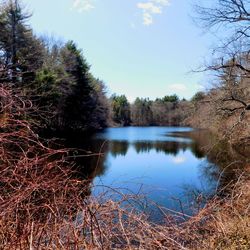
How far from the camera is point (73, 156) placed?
3158mm

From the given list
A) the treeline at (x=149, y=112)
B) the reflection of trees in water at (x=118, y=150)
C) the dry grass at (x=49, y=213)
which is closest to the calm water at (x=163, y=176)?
the reflection of trees in water at (x=118, y=150)

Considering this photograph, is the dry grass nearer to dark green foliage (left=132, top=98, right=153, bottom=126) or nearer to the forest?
the forest

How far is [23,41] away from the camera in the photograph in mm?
→ 25969

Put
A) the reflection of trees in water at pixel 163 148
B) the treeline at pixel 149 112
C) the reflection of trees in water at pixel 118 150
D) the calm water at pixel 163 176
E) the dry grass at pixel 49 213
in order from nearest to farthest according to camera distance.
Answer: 1. the dry grass at pixel 49 213
2. the calm water at pixel 163 176
3. the reflection of trees in water at pixel 118 150
4. the reflection of trees in water at pixel 163 148
5. the treeline at pixel 149 112

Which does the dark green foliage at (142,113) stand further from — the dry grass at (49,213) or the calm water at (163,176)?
the dry grass at (49,213)

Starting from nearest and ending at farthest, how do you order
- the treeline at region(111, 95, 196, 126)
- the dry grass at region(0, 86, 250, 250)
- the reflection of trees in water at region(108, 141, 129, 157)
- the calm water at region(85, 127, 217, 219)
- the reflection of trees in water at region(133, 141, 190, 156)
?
the dry grass at region(0, 86, 250, 250) < the calm water at region(85, 127, 217, 219) < the reflection of trees in water at region(108, 141, 129, 157) < the reflection of trees in water at region(133, 141, 190, 156) < the treeline at region(111, 95, 196, 126)

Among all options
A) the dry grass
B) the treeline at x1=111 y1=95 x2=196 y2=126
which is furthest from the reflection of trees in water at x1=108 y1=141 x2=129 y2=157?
the treeline at x1=111 y1=95 x2=196 y2=126

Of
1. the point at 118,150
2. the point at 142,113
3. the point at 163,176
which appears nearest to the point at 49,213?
the point at 163,176

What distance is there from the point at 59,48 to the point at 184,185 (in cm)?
2913

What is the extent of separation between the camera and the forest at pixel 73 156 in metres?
2.96

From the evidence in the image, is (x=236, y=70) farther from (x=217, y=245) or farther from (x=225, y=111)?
(x=217, y=245)

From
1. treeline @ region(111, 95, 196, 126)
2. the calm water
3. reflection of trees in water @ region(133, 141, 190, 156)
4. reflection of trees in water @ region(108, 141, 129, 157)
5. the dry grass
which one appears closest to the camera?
the dry grass

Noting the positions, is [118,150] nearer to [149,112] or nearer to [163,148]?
[163,148]

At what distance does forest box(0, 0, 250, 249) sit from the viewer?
2.96 m
